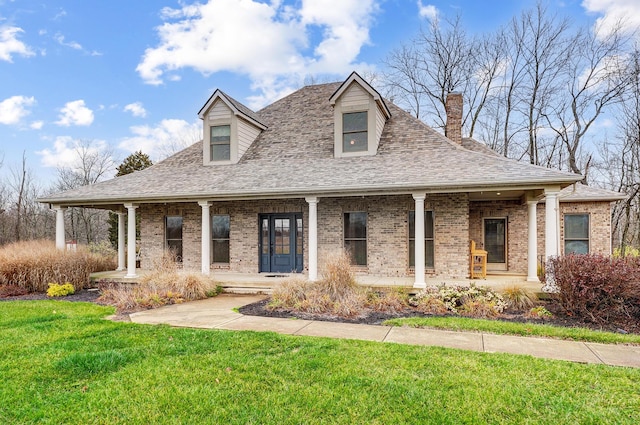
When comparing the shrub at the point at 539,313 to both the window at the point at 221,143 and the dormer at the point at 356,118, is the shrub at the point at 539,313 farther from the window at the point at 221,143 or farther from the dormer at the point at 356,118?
the window at the point at 221,143

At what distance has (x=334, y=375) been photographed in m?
4.08

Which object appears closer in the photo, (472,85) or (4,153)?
(472,85)

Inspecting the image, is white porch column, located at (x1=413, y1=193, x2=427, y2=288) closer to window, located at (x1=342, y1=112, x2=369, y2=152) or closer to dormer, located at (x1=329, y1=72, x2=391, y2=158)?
dormer, located at (x1=329, y1=72, x2=391, y2=158)

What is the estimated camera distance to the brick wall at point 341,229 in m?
10.8

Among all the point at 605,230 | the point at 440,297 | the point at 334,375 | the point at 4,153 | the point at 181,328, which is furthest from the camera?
the point at 4,153

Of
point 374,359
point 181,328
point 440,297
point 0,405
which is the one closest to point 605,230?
point 440,297

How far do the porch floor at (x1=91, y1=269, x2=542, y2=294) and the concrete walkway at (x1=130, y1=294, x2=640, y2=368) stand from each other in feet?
7.58

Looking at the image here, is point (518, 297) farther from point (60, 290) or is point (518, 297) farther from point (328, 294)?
point (60, 290)

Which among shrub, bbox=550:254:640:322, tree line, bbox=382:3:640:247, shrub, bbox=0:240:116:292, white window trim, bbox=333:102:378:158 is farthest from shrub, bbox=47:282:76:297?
tree line, bbox=382:3:640:247

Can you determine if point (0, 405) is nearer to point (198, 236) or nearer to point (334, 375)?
point (334, 375)

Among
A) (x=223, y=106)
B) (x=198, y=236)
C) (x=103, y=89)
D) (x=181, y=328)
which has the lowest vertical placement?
(x=181, y=328)

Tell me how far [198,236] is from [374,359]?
31.3 feet

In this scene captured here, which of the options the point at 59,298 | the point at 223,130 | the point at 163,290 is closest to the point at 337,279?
the point at 163,290

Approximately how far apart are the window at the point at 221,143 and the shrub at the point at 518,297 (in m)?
9.41
